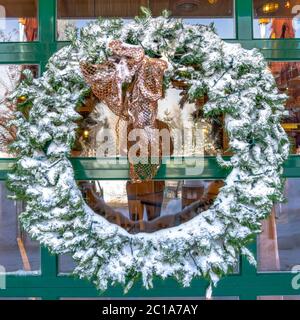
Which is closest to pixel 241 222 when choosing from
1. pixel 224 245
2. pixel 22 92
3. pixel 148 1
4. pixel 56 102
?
pixel 224 245

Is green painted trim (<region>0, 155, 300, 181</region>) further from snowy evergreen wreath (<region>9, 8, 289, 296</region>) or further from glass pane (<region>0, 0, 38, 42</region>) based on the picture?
glass pane (<region>0, 0, 38, 42</region>)

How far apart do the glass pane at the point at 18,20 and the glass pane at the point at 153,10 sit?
188 millimetres

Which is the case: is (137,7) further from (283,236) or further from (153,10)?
(283,236)

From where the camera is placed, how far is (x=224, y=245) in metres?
2.80

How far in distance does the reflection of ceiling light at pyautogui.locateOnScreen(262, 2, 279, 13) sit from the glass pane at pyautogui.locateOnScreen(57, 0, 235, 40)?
0.24 meters

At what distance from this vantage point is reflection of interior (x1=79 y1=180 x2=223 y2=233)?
127 inches

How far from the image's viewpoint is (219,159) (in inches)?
115

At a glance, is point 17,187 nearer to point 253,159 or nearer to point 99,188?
point 99,188

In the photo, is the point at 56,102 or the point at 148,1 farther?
the point at 148,1

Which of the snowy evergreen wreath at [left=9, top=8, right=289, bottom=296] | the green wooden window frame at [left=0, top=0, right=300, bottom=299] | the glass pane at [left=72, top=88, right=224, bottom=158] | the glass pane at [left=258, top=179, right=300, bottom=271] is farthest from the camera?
the glass pane at [left=258, top=179, right=300, bottom=271]

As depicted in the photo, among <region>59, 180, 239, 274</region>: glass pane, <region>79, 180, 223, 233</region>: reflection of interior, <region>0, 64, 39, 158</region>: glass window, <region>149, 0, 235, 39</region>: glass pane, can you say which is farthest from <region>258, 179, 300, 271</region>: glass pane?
<region>0, 64, 39, 158</region>: glass window

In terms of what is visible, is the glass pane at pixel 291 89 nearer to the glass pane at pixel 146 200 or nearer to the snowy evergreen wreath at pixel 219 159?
the snowy evergreen wreath at pixel 219 159

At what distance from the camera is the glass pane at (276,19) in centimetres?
342
